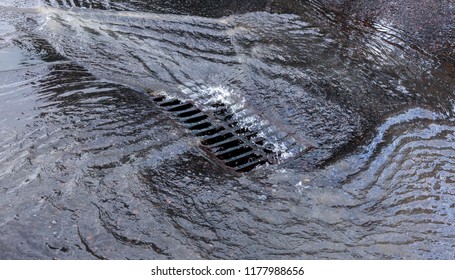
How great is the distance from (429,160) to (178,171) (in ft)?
6.37

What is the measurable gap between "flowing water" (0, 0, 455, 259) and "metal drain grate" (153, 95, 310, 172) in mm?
42

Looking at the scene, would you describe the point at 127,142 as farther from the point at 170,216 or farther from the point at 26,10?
the point at 26,10

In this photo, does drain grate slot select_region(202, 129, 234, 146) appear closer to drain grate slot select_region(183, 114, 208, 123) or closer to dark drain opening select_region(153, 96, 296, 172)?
dark drain opening select_region(153, 96, 296, 172)

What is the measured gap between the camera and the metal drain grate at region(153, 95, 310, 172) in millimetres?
3201

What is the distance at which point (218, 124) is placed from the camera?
3.55m

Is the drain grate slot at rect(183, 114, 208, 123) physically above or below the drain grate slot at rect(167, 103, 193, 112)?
below

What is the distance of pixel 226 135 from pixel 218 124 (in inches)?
6.3

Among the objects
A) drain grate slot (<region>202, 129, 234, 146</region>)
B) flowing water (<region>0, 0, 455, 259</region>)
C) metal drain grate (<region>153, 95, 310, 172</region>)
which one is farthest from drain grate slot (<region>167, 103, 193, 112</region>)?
drain grate slot (<region>202, 129, 234, 146</region>)

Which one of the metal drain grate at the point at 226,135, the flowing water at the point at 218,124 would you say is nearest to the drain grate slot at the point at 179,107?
the metal drain grate at the point at 226,135

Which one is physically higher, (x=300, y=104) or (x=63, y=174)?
(x=300, y=104)

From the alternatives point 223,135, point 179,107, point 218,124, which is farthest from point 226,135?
point 179,107

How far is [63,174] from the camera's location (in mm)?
2809

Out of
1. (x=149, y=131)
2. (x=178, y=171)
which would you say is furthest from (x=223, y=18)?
(x=178, y=171)

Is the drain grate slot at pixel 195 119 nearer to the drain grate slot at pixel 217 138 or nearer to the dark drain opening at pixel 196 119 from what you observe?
the dark drain opening at pixel 196 119
